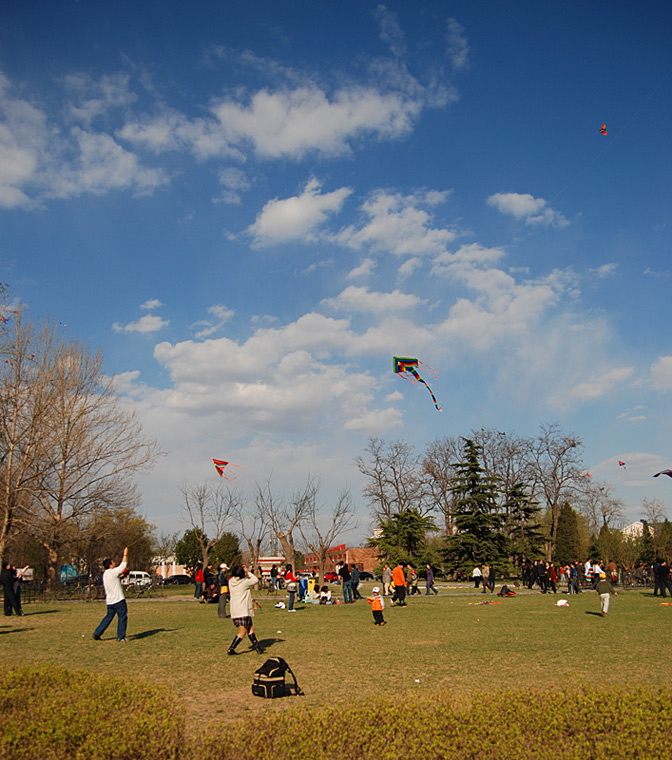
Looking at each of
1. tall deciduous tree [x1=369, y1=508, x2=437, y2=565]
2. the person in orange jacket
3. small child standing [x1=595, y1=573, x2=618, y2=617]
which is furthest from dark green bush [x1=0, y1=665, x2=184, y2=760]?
tall deciduous tree [x1=369, y1=508, x2=437, y2=565]

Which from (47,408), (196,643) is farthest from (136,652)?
(47,408)

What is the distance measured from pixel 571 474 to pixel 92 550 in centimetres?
4140

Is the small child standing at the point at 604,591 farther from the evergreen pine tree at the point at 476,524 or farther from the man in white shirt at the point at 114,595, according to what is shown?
the evergreen pine tree at the point at 476,524

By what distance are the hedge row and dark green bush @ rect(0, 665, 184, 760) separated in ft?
0.03

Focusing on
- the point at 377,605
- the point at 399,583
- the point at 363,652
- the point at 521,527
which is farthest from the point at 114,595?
the point at 521,527

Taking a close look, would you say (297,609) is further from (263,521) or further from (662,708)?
(263,521)

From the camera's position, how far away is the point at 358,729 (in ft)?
19.0

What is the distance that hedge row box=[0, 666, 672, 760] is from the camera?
5285 mm

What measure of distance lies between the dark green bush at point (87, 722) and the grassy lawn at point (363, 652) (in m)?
0.84

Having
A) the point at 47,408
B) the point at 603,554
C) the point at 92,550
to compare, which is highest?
the point at 47,408

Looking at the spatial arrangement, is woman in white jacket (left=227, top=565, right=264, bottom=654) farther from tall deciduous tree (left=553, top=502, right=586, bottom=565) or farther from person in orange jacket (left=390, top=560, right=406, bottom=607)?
tall deciduous tree (left=553, top=502, right=586, bottom=565)

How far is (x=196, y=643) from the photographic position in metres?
13.3

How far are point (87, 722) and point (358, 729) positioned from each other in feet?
8.46

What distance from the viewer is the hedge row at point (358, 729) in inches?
208
